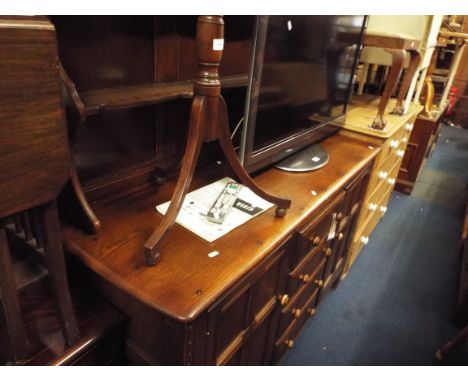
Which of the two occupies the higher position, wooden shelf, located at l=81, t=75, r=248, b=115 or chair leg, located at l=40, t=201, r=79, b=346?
wooden shelf, located at l=81, t=75, r=248, b=115

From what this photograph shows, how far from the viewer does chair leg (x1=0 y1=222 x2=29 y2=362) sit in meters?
0.58

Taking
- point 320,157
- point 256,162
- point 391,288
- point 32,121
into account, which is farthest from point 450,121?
point 32,121

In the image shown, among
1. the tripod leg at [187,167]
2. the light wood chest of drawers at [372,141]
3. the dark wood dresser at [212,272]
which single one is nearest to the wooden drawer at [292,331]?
the dark wood dresser at [212,272]

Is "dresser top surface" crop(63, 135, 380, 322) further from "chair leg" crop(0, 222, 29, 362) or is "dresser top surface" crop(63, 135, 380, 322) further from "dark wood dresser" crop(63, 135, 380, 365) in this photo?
"chair leg" crop(0, 222, 29, 362)

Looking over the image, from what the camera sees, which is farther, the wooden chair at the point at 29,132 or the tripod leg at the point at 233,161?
the tripod leg at the point at 233,161

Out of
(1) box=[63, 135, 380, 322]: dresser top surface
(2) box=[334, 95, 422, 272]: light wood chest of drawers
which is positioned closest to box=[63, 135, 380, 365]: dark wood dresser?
(1) box=[63, 135, 380, 322]: dresser top surface

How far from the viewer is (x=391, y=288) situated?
1912 millimetres

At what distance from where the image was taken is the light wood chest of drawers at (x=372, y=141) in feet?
5.29

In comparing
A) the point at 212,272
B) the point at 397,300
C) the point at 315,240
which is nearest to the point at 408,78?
the point at 397,300

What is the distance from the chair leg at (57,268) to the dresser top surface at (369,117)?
1.37 metres

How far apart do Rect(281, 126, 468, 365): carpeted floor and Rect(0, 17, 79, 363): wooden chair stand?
3.95 feet

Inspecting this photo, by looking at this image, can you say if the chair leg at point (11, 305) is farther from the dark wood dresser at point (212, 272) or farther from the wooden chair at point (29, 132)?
the dark wood dresser at point (212, 272)

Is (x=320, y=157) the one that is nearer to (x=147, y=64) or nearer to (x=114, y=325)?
(x=147, y=64)

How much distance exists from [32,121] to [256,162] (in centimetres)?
67
